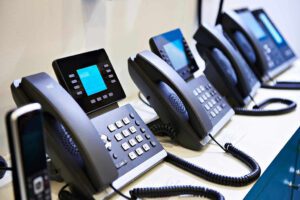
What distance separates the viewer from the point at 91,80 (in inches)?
31.4

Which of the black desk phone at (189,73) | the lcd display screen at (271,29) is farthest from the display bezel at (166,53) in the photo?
the lcd display screen at (271,29)

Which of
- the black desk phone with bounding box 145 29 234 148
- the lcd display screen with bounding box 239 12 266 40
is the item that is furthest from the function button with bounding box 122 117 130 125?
Answer: the lcd display screen with bounding box 239 12 266 40

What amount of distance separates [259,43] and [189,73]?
48 cm

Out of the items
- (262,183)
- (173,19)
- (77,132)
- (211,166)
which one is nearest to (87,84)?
(77,132)

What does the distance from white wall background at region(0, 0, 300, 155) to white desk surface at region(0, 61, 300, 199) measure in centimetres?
20

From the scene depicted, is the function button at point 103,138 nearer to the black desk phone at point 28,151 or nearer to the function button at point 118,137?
the function button at point 118,137

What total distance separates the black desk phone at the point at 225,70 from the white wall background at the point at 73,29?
21 cm

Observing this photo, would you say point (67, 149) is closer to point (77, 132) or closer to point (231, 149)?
point (77, 132)

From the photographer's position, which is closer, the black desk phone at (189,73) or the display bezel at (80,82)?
the display bezel at (80,82)

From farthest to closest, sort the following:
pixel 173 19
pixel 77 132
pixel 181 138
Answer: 1. pixel 173 19
2. pixel 181 138
3. pixel 77 132

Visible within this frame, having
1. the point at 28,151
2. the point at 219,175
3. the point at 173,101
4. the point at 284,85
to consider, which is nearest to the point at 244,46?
the point at 284,85

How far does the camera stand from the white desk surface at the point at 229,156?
28.9 inches

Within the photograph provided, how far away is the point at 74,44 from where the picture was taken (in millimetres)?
982

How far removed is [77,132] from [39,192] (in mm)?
176
